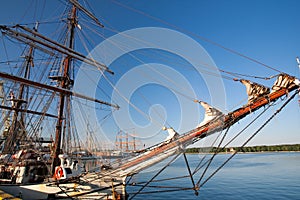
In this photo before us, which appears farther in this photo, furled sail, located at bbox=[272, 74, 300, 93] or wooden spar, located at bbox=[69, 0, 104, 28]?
wooden spar, located at bbox=[69, 0, 104, 28]

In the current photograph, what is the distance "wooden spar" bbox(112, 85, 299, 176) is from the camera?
744cm

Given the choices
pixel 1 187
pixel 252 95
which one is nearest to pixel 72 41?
pixel 1 187

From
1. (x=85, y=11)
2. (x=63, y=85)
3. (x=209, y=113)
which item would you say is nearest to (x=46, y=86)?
(x=63, y=85)

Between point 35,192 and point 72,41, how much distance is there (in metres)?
15.3

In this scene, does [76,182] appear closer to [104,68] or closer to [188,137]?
[188,137]

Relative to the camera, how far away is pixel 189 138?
8.07m

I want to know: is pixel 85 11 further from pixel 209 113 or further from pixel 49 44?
pixel 209 113

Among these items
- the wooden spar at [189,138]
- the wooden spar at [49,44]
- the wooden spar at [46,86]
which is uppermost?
the wooden spar at [49,44]

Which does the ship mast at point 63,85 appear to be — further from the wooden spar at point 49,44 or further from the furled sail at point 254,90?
the furled sail at point 254,90

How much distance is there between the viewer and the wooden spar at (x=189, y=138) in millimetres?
7441

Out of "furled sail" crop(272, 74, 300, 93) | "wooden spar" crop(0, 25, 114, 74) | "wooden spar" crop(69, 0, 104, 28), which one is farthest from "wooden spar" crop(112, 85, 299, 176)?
"wooden spar" crop(69, 0, 104, 28)

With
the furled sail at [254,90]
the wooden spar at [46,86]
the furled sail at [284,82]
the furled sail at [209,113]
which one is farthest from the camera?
the wooden spar at [46,86]

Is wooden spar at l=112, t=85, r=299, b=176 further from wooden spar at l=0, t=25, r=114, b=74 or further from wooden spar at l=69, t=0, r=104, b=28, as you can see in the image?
wooden spar at l=69, t=0, r=104, b=28

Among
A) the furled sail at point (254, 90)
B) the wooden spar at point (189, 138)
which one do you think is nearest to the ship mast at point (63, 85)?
the wooden spar at point (189, 138)
